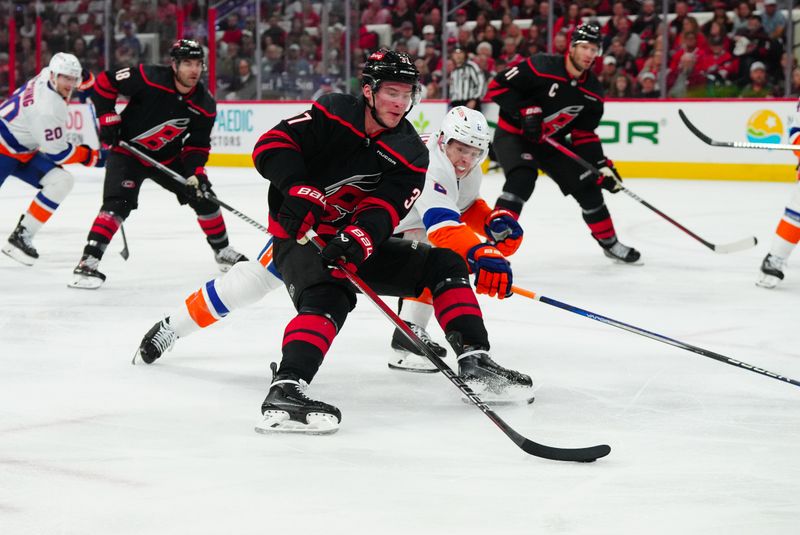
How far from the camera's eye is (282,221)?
8.30 ft

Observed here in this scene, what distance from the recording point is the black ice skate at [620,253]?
5.17m

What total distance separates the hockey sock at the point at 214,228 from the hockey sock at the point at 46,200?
2.19 ft

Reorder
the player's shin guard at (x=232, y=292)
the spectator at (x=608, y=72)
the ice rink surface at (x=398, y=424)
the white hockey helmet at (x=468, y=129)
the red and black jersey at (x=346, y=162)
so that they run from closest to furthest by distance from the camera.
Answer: the ice rink surface at (x=398, y=424) < the red and black jersey at (x=346, y=162) < the player's shin guard at (x=232, y=292) < the white hockey helmet at (x=468, y=129) < the spectator at (x=608, y=72)

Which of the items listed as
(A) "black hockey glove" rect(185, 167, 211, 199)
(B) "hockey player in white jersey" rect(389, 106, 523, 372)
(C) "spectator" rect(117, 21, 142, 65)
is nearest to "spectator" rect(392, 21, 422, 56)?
(C) "spectator" rect(117, 21, 142, 65)

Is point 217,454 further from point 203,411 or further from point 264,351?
point 264,351

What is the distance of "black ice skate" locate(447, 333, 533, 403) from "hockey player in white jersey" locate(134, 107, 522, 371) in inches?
6.1

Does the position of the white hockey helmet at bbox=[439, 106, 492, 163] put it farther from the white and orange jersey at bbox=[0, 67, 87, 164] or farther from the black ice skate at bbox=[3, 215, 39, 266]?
the black ice skate at bbox=[3, 215, 39, 266]

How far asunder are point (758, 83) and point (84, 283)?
6.54m

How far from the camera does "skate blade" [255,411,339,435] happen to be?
7.70ft

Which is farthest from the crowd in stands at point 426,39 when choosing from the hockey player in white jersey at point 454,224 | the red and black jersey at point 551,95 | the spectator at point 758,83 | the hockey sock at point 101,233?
the hockey player in white jersey at point 454,224

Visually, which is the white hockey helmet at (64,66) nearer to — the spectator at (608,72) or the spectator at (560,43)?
the spectator at (608,72)

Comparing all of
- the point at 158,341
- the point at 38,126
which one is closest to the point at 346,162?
the point at 158,341

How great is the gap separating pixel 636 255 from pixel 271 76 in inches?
A: 277

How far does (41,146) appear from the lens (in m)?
4.97
